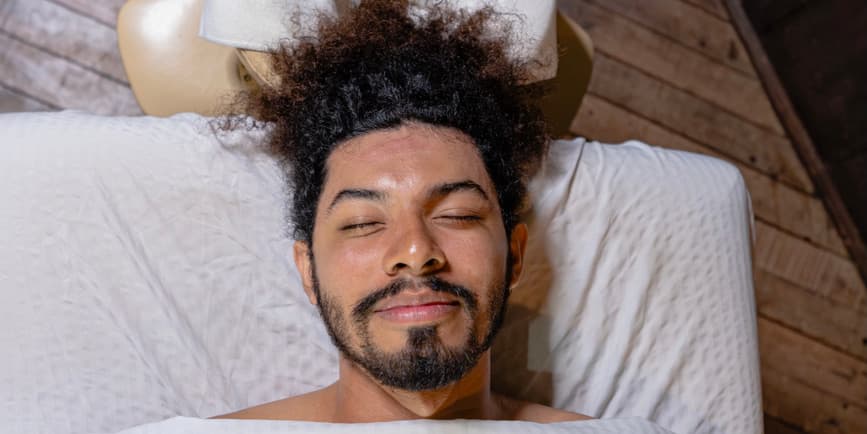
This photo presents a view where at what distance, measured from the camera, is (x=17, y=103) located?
2.01 metres

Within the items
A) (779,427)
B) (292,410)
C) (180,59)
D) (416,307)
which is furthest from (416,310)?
(779,427)

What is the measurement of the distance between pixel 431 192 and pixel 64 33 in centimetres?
137

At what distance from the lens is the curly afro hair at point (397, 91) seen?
128cm

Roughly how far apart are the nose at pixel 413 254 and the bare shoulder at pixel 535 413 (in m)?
0.37

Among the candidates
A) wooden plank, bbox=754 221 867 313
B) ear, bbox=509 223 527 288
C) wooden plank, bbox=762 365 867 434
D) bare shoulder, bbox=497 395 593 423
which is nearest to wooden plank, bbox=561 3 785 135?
wooden plank, bbox=754 221 867 313

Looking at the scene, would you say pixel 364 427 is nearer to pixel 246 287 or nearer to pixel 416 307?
pixel 416 307

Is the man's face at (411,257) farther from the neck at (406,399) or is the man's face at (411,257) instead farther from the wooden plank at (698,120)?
the wooden plank at (698,120)

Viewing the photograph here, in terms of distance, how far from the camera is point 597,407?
1.51 meters

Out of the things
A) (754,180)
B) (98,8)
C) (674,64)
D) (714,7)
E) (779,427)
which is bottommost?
(779,427)

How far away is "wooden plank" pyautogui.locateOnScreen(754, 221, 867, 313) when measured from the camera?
216 centimetres

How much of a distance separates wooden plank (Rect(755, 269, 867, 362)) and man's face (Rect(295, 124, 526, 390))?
1181mm

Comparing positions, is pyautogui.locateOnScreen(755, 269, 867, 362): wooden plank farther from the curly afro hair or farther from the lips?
the lips

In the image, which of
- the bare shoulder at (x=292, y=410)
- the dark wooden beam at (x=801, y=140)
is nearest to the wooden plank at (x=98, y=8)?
the bare shoulder at (x=292, y=410)

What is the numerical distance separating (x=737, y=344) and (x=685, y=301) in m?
0.12
